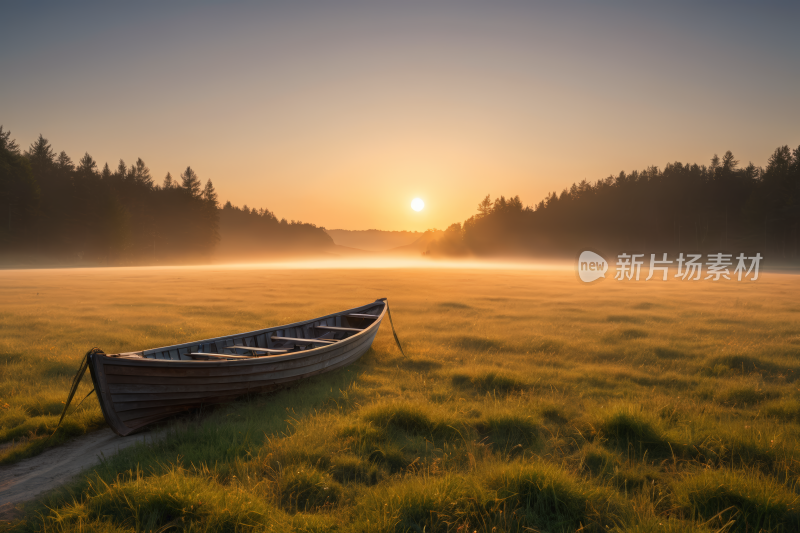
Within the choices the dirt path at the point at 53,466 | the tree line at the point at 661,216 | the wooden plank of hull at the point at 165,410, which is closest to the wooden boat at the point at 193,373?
the wooden plank of hull at the point at 165,410

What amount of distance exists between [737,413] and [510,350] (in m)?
5.63

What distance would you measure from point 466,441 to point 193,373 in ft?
15.9

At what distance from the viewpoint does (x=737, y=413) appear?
24.2 feet

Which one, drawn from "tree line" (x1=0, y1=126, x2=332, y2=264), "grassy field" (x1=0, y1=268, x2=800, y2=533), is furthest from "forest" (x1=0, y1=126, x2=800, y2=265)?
"grassy field" (x1=0, y1=268, x2=800, y2=533)

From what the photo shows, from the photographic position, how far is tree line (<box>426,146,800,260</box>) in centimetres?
7762

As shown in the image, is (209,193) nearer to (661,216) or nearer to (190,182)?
(190,182)

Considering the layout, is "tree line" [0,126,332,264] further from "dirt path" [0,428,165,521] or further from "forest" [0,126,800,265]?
"dirt path" [0,428,165,521]

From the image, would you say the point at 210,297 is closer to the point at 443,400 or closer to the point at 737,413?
the point at 443,400

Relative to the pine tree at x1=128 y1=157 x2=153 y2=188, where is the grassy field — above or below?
below

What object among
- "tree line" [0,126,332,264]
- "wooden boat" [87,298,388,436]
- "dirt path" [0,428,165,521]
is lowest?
"dirt path" [0,428,165,521]

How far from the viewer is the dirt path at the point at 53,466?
16.3 feet

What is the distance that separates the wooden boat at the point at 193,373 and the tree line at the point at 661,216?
10091 cm

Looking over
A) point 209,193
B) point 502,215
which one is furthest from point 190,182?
point 502,215

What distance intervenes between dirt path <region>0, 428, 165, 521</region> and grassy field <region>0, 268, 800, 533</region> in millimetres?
399
